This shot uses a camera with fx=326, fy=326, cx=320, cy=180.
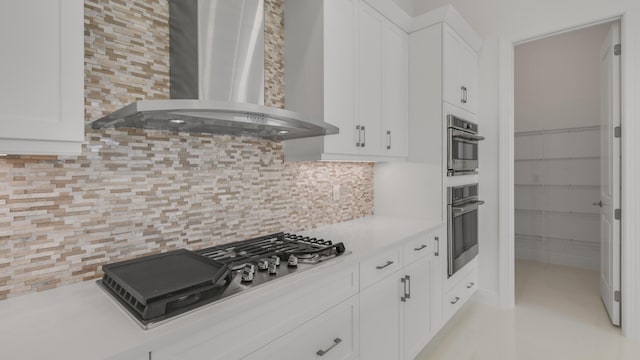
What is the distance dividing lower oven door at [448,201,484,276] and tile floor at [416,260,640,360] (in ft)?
1.75

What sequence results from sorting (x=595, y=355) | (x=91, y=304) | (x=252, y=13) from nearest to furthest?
(x=91, y=304) → (x=252, y=13) → (x=595, y=355)

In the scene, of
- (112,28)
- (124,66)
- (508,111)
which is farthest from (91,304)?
(508,111)

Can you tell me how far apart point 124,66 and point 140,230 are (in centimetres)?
69

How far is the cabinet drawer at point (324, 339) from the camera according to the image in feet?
3.90

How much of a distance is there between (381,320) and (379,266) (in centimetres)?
30

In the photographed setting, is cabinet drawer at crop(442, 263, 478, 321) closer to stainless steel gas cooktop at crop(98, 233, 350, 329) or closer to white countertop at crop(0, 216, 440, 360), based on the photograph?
stainless steel gas cooktop at crop(98, 233, 350, 329)

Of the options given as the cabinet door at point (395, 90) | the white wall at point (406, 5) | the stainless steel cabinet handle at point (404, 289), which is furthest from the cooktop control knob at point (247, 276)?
the white wall at point (406, 5)

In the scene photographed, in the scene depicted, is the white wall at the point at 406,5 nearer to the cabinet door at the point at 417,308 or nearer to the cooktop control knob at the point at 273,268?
the cabinet door at the point at 417,308

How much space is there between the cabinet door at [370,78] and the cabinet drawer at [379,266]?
2.29ft

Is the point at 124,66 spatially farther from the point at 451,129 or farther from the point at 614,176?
the point at 614,176

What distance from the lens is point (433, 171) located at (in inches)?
99.9

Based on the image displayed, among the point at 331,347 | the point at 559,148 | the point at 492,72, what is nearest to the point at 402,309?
the point at 331,347

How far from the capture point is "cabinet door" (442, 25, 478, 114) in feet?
8.31

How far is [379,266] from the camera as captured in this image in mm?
1731
